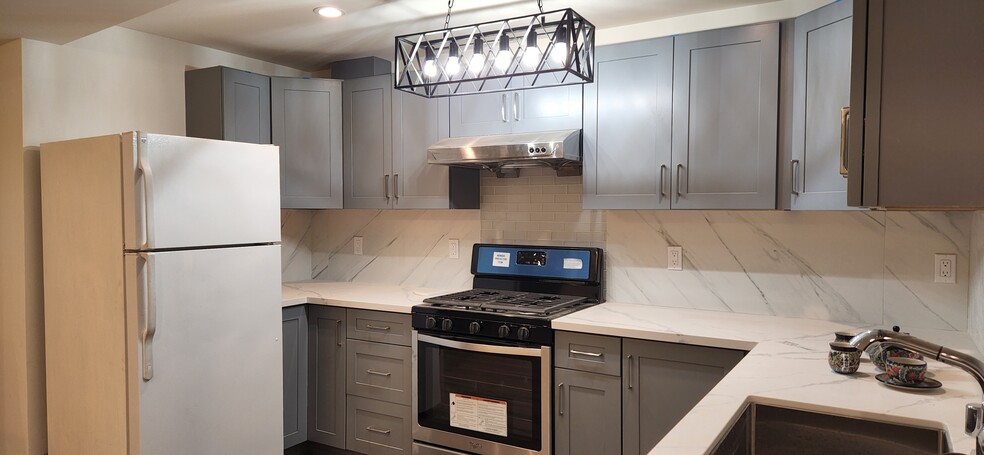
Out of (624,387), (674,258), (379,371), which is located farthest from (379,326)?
(674,258)

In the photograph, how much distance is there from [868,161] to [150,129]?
3.30m

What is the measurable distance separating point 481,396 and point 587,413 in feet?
1.74

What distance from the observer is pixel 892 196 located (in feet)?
3.18

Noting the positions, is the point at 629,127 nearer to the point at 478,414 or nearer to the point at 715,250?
the point at 715,250

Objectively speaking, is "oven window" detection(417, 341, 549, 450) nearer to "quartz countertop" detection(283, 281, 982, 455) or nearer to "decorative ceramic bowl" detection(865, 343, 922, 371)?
"quartz countertop" detection(283, 281, 982, 455)

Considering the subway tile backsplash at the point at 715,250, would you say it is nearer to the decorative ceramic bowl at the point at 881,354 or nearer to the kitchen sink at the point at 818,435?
the decorative ceramic bowl at the point at 881,354

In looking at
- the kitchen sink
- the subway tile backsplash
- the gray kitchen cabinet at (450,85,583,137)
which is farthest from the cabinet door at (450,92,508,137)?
the kitchen sink

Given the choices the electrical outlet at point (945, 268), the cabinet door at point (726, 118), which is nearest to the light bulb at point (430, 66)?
the cabinet door at point (726, 118)

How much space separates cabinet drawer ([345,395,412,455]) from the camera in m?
3.24

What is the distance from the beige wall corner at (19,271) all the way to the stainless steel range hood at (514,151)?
1.80 m

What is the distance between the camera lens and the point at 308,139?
3699mm

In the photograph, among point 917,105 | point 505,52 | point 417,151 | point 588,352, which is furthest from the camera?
point 417,151

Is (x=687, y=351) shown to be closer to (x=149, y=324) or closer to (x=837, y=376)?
(x=837, y=376)

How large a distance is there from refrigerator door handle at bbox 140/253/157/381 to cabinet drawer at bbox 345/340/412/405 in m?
1.11
